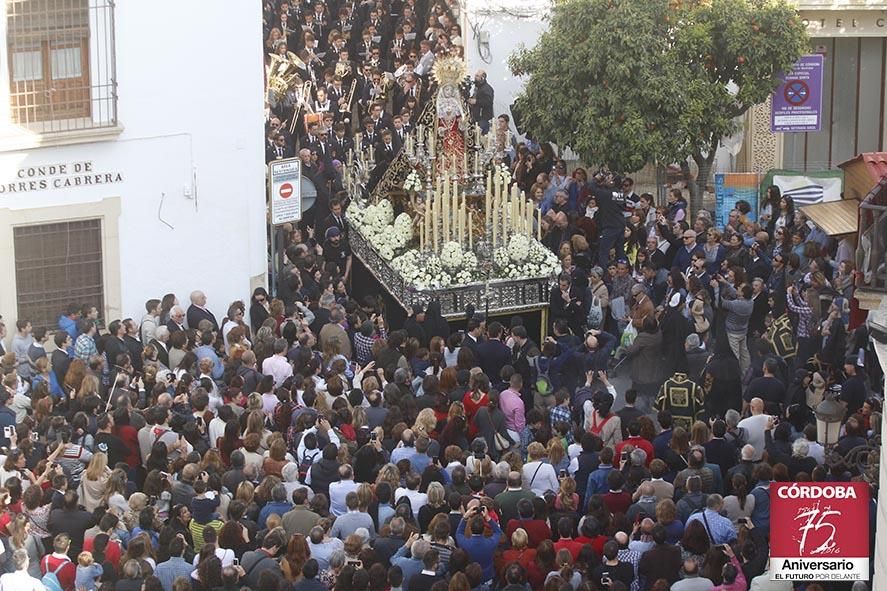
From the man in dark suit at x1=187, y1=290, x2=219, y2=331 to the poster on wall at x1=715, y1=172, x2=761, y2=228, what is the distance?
8793mm

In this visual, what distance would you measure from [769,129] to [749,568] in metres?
17.7

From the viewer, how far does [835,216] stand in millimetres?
22562

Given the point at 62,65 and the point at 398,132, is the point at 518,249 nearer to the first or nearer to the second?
the point at 398,132

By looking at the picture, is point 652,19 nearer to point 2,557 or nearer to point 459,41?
point 459,41

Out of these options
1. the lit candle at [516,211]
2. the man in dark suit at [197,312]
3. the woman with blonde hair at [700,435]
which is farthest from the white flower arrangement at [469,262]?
the woman with blonde hair at [700,435]

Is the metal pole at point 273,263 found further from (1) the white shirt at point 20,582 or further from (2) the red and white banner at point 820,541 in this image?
(2) the red and white banner at point 820,541

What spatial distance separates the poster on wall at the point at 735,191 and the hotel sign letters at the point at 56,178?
9479 mm

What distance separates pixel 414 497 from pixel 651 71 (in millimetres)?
12324

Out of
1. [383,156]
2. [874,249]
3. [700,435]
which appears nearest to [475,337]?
[700,435]

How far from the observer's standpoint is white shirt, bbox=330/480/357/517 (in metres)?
16.7

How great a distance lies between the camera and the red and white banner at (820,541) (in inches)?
573

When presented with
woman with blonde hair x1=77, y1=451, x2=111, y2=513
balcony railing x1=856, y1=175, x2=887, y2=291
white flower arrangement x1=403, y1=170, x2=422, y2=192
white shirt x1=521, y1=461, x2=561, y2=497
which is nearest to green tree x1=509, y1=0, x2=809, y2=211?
white flower arrangement x1=403, y1=170, x2=422, y2=192

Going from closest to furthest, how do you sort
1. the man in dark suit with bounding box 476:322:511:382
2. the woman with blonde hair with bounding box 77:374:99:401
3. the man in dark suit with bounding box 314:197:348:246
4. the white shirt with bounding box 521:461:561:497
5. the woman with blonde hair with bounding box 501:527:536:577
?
the woman with blonde hair with bounding box 501:527:536:577 < the white shirt with bounding box 521:461:561:497 < the woman with blonde hair with bounding box 77:374:99:401 < the man in dark suit with bounding box 476:322:511:382 < the man in dark suit with bounding box 314:197:348:246

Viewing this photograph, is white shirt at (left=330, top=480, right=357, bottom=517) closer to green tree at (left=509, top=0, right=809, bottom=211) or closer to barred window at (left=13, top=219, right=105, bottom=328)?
barred window at (left=13, top=219, right=105, bottom=328)
